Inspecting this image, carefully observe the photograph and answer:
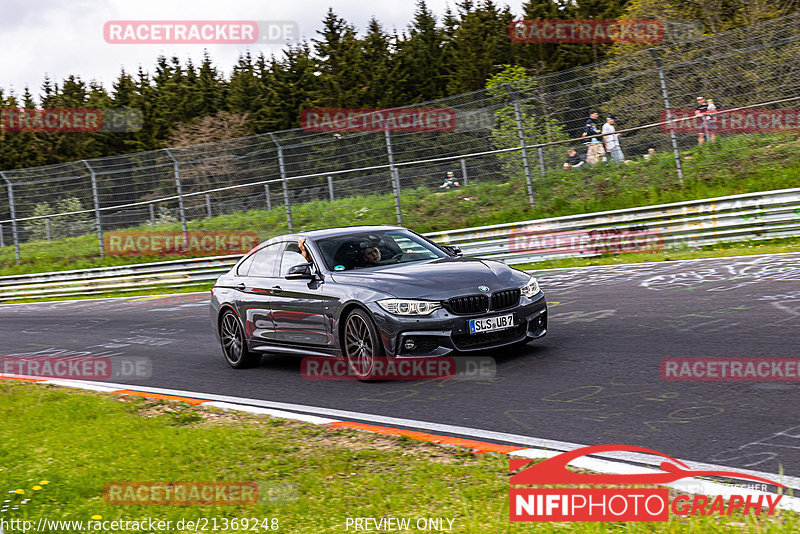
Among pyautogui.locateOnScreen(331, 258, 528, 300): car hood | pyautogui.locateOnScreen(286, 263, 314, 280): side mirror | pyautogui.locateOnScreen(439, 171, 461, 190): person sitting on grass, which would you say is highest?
pyautogui.locateOnScreen(439, 171, 461, 190): person sitting on grass

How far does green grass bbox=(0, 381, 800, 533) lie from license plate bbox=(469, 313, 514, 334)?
6.50 feet

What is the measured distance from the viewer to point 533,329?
28.2ft

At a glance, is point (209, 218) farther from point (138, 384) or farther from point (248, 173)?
point (138, 384)

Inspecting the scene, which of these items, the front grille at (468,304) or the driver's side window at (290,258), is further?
the driver's side window at (290,258)

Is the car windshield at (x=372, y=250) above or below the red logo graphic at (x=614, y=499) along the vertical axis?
above

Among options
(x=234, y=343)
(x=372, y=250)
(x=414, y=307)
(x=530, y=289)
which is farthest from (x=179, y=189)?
(x=414, y=307)

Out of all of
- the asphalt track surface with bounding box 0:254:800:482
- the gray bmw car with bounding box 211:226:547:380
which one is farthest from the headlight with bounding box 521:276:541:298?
the asphalt track surface with bounding box 0:254:800:482

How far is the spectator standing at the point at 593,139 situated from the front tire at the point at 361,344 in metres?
10.8

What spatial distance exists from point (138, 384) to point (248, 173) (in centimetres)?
1322


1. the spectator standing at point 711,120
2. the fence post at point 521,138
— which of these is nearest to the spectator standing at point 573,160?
the fence post at point 521,138

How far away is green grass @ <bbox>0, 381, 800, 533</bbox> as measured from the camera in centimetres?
441

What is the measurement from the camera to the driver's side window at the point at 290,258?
9.53 m

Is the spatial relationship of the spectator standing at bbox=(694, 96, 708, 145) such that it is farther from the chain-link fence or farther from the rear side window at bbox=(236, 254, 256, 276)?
the rear side window at bbox=(236, 254, 256, 276)

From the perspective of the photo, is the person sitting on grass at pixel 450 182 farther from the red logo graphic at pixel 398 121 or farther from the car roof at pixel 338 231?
the car roof at pixel 338 231
